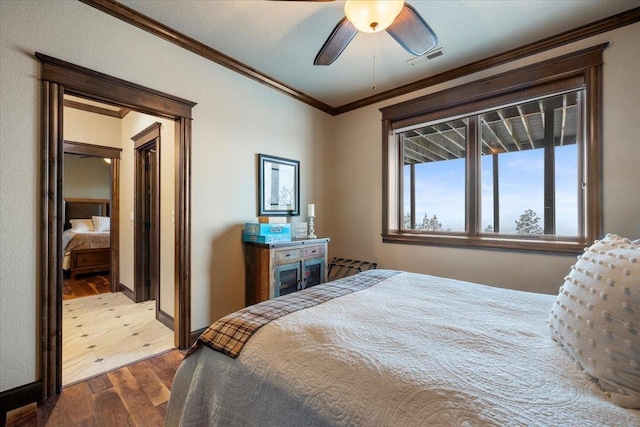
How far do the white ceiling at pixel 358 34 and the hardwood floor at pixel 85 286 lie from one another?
3.62 m

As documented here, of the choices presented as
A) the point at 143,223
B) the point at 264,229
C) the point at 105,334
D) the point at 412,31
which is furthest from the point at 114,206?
the point at 412,31

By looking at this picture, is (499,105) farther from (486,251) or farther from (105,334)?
(105,334)

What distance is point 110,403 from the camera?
1.72m

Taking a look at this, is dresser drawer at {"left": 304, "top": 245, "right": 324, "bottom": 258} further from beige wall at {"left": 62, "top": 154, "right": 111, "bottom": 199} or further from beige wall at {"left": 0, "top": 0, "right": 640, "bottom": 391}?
beige wall at {"left": 62, "top": 154, "right": 111, "bottom": 199}

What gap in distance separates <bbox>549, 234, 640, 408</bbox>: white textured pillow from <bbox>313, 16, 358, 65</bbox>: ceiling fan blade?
5.58 feet

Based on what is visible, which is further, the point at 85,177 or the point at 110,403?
the point at 85,177

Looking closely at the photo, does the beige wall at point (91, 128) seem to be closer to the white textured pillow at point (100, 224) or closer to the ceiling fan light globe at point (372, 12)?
the white textured pillow at point (100, 224)

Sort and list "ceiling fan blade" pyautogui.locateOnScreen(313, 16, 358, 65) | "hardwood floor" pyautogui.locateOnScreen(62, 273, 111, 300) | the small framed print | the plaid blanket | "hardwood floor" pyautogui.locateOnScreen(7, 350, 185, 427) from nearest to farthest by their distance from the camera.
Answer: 1. the plaid blanket
2. "hardwood floor" pyautogui.locateOnScreen(7, 350, 185, 427)
3. "ceiling fan blade" pyautogui.locateOnScreen(313, 16, 358, 65)
4. the small framed print
5. "hardwood floor" pyautogui.locateOnScreen(62, 273, 111, 300)

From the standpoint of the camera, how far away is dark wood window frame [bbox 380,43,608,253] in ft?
7.16

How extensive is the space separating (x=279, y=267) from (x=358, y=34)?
218 centimetres

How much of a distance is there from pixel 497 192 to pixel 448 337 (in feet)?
7.56

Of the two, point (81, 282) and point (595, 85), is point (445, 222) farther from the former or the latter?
point (81, 282)

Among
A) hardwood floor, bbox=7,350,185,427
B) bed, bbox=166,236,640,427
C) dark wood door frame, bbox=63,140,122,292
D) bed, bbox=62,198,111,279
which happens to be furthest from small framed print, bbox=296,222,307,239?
bed, bbox=62,198,111,279

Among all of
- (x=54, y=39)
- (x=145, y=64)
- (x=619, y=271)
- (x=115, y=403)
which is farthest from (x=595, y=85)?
(x=115, y=403)
